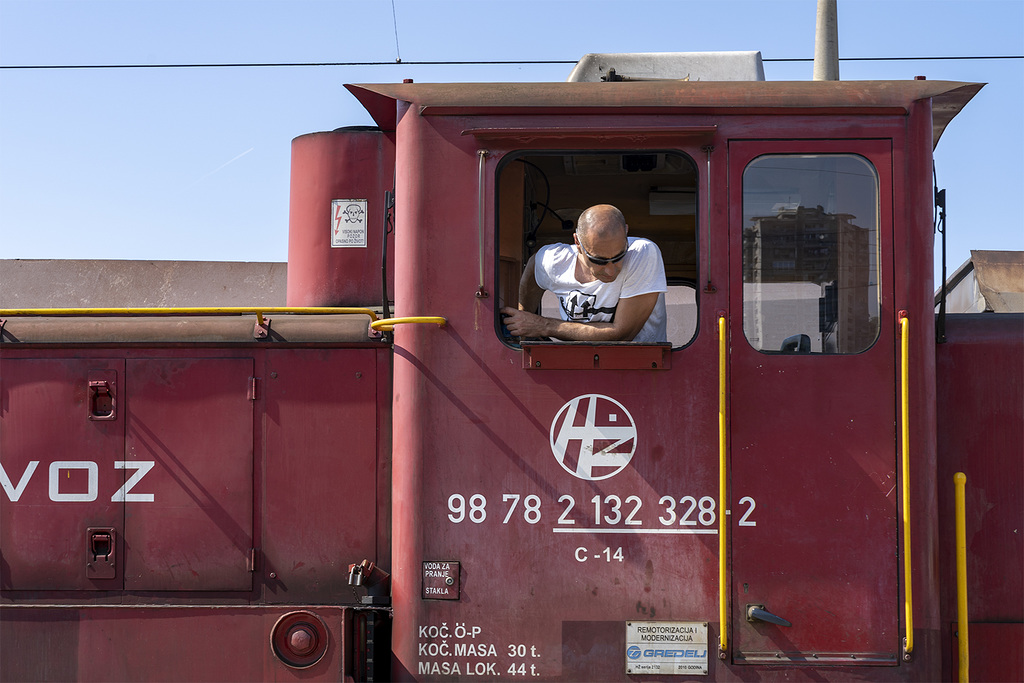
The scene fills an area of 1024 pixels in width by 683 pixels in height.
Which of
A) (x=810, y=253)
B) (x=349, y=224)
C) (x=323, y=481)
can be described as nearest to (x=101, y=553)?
(x=323, y=481)

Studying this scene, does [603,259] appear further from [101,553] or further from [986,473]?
[101,553]

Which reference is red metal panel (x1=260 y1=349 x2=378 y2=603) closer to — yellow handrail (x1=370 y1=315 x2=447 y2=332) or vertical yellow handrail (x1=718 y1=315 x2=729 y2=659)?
yellow handrail (x1=370 y1=315 x2=447 y2=332)

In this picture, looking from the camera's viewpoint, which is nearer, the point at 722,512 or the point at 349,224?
the point at 722,512

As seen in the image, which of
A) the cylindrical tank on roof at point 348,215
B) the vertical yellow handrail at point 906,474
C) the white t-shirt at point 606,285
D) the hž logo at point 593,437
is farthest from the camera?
the cylindrical tank on roof at point 348,215

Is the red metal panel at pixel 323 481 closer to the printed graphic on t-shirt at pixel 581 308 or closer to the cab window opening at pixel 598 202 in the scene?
the cab window opening at pixel 598 202

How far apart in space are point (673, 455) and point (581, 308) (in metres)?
0.67

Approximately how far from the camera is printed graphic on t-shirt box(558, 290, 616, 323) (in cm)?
345

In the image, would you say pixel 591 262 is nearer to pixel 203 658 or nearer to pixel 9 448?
→ pixel 203 658

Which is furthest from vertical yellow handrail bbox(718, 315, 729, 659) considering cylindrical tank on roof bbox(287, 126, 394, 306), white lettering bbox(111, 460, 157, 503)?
white lettering bbox(111, 460, 157, 503)

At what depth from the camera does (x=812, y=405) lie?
326cm

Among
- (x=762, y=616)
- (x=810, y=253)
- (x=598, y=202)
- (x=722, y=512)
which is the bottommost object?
(x=762, y=616)

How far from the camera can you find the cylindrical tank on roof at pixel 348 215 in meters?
4.20

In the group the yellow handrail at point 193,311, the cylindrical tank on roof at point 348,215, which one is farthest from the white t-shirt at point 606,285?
the cylindrical tank on roof at point 348,215

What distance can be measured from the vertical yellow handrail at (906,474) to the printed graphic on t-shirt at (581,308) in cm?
106
